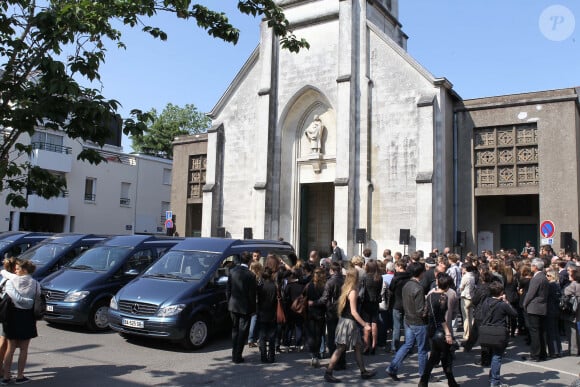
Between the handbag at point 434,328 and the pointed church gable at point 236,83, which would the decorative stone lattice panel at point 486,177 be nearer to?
the pointed church gable at point 236,83

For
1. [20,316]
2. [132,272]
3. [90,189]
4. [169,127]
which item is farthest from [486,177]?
[169,127]

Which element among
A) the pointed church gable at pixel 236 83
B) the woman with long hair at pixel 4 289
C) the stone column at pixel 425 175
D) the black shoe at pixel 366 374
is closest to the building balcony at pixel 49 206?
the pointed church gable at pixel 236 83

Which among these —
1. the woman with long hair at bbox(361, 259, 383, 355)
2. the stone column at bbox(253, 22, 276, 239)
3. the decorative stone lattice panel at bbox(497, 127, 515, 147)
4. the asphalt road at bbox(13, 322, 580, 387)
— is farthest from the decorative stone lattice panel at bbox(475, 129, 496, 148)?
the woman with long hair at bbox(361, 259, 383, 355)

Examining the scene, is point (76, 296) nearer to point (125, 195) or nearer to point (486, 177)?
point (486, 177)

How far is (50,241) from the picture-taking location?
1384 centimetres

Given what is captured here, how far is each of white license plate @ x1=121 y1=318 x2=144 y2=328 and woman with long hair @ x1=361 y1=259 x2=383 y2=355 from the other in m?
3.90

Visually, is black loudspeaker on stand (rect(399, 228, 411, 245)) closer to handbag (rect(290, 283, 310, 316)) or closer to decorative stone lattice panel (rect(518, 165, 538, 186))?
decorative stone lattice panel (rect(518, 165, 538, 186))

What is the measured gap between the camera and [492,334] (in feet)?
23.6

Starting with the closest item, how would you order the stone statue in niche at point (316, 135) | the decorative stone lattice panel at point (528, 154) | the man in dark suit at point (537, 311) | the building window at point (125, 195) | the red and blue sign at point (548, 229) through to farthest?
the man in dark suit at point (537, 311), the red and blue sign at point (548, 229), the decorative stone lattice panel at point (528, 154), the stone statue in niche at point (316, 135), the building window at point (125, 195)

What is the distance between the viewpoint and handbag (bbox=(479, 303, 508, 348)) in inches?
281

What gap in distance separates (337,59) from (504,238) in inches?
458

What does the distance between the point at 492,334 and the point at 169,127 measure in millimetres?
48502

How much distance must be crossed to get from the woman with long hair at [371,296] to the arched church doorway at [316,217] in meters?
16.7

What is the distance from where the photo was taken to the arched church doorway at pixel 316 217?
26.4m
